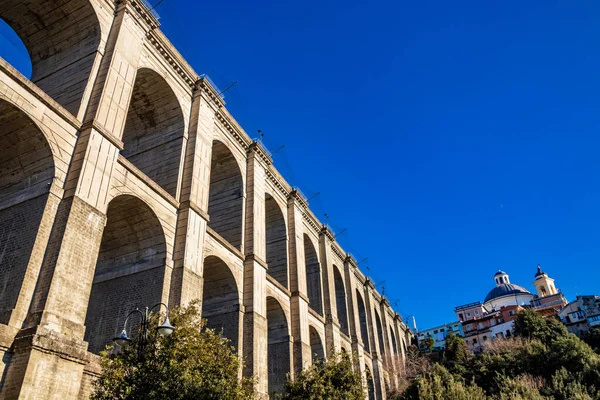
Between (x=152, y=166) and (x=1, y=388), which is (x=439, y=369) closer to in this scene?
(x=152, y=166)

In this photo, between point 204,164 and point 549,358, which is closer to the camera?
point 204,164

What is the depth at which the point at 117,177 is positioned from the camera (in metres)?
17.0

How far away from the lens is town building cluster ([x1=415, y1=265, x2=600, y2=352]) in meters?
75.7

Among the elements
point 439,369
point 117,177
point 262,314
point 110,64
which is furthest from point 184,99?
point 439,369

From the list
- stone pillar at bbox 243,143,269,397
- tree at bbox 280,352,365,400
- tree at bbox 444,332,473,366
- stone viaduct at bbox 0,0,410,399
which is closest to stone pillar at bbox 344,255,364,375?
stone viaduct at bbox 0,0,410,399

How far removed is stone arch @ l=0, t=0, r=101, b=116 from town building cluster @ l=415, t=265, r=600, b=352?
57569 millimetres

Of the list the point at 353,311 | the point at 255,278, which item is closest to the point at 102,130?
the point at 255,278

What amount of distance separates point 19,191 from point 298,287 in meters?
17.6

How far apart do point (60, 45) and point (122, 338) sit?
1340 cm

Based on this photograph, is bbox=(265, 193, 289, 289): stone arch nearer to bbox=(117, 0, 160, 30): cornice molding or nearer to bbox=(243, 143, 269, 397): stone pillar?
bbox=(243, 143, 269, 397): stone pillar

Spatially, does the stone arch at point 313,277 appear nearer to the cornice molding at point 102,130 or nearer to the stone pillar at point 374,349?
the stone pillar at point 374,349

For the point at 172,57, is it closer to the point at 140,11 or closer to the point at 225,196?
the point at 140,11

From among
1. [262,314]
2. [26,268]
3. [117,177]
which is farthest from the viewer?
[262,314]

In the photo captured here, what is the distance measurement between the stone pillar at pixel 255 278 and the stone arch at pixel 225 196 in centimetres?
55
